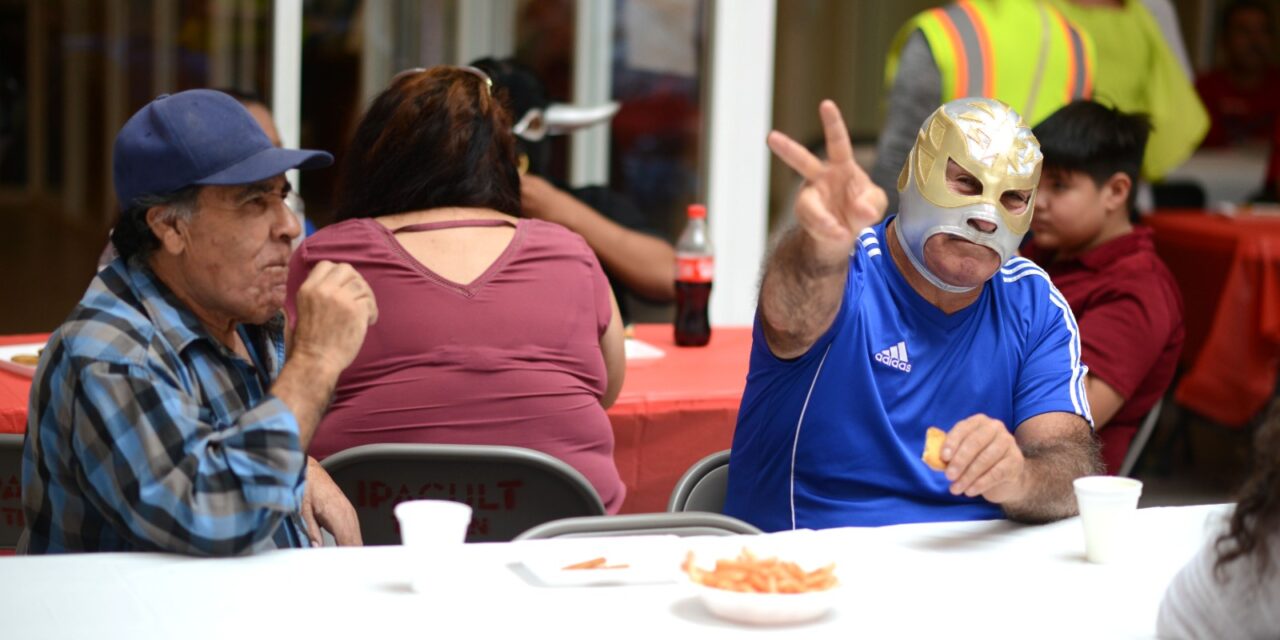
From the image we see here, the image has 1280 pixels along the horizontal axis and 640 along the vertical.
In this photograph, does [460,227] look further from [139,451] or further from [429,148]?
[139,451]

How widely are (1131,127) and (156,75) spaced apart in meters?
9.40

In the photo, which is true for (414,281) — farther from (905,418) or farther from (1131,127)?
(1131,127)

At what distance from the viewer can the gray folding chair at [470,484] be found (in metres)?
2.35

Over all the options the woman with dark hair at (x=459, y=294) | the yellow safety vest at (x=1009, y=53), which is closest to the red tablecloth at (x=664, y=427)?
the woman with dark hair at (x=459, y=294)

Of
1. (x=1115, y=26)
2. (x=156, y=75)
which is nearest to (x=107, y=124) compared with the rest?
(x=156, y=75)

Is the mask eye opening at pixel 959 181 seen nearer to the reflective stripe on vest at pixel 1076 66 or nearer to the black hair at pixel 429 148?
the black hair at pixel 429 148

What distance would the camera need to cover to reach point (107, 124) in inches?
487

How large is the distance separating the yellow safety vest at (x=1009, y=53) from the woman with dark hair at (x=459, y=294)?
1.75 meters

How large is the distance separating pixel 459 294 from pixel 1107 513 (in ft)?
3.62

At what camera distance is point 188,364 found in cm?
201

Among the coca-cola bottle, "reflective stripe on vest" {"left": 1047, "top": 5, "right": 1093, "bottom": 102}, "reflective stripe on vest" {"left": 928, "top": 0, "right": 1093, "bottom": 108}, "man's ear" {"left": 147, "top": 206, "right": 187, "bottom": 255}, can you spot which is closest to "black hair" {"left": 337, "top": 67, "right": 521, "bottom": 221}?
"man's ear" {"left": 147, "top": 206, "right": 187, "bottom": 255}

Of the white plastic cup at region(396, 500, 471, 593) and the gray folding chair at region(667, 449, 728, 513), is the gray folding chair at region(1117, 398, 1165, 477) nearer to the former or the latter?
the gray folding chair at region(667, 449, 728, 513)

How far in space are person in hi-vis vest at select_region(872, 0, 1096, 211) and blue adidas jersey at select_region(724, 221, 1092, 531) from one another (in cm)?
158

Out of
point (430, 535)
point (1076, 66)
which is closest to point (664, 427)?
point (430, 535)
